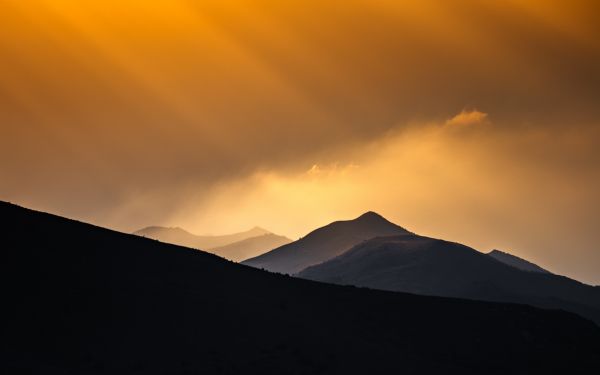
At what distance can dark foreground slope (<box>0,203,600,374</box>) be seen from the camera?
4794cm

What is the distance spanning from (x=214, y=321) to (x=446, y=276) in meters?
115

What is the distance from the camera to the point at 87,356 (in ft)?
151

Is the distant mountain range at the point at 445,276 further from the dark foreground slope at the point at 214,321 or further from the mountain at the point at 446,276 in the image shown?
the dark foreground slope at the point at 214,321

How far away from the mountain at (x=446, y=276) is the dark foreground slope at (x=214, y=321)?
2941 inches

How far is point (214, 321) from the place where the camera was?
54719 millimetres

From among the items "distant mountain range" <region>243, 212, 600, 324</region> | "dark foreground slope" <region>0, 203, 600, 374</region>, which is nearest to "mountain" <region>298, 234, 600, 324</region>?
"distant mountain range" <region>243, 212, 600, 324</region>

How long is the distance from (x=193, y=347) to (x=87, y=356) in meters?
7.03

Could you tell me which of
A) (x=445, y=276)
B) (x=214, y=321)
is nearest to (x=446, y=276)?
(x=445, y=276)

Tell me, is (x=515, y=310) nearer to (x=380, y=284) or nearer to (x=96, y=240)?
(x=96, y=240)

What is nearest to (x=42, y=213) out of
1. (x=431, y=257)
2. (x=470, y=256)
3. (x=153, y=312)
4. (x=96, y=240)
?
(x=96, y=240)

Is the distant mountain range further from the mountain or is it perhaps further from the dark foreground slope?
the dark foreground slope

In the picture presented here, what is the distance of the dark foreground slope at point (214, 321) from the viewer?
157 feet

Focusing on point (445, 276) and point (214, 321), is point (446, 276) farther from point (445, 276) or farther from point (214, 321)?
point (214, 321)

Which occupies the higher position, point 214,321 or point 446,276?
point 446,276
